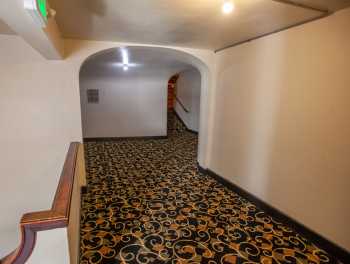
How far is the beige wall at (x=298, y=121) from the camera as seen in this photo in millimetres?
1905

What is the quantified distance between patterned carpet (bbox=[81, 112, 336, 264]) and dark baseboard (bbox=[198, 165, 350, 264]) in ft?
0.19

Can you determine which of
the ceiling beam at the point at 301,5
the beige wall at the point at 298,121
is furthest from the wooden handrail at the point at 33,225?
the beige wall at the point at 298,121

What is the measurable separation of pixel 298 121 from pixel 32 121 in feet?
10.9

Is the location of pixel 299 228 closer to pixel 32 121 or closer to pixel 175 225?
pixel 175 225

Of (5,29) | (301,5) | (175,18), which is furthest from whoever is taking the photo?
(5,29)

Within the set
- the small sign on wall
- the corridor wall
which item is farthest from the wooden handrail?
the corridor wall

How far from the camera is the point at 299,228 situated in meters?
2.31

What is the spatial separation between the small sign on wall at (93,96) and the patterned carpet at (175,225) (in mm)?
3356

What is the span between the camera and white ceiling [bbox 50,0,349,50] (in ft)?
5.87

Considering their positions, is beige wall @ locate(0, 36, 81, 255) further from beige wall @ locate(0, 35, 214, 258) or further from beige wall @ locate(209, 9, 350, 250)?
beige wall @ locate(209, 9, 350, 250)

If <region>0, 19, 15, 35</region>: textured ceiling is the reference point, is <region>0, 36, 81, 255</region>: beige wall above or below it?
below

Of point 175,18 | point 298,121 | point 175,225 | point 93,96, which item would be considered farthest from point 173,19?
point 93,96

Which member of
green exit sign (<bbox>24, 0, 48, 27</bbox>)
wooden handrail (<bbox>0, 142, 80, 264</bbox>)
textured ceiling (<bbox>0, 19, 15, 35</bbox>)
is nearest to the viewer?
wooden handrail (<bbox>0, 142, 80, 264</bbox>)

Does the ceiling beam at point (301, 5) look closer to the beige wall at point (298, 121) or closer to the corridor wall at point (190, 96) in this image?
the beige wall at point (298, 121)
